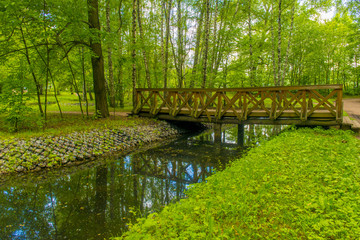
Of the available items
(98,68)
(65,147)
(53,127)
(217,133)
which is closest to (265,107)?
(217,133)

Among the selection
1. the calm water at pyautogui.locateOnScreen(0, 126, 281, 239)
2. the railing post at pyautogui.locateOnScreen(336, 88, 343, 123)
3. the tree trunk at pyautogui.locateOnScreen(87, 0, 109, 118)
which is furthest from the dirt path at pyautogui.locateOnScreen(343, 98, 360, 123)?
the tree trunk at pyautogui.locateOnScreen(87, 0, 109, 118)

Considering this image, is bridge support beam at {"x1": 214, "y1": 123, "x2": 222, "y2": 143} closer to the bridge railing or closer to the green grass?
the bridge railing

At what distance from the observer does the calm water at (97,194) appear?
3.69 metres

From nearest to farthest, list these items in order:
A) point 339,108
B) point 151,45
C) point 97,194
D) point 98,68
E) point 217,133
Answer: point 97,194 → point 339,108 → point 217,133 → point 98,68 → point 151,45

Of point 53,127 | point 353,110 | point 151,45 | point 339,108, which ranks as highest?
point 151,45

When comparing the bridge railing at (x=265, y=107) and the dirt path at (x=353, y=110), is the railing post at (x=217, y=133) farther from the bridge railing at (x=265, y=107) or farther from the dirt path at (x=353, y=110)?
the dirt path at (x=353, y=110)

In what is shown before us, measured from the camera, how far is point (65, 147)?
23.1ft

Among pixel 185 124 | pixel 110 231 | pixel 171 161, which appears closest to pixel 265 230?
pixel 110 231

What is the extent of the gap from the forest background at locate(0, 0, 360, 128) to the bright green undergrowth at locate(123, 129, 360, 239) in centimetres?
725

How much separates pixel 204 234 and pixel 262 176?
2.15m

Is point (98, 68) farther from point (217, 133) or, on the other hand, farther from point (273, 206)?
point (273, 206)

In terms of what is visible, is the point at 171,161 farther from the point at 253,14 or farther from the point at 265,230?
the point at 253,14

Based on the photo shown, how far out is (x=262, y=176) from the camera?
13.4 feet

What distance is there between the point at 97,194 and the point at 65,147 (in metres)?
2.94
